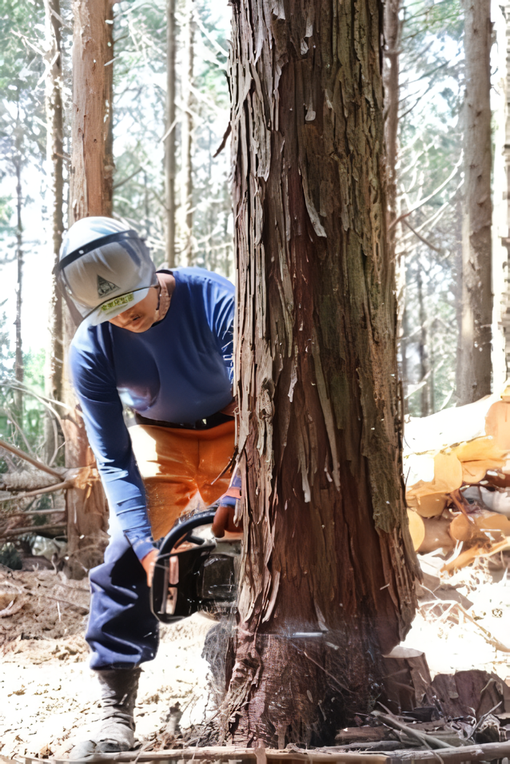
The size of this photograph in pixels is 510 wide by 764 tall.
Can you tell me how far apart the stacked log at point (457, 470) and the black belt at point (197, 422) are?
0.78 meters

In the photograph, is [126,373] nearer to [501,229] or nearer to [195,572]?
[195,572]

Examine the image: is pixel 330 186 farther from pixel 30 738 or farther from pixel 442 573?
pixel 30 738

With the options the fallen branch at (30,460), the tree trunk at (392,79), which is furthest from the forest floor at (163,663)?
the tree trunk at (392,79)

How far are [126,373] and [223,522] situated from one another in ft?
1.74

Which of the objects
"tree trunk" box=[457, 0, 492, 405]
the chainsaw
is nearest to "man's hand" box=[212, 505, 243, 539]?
the chainsaw

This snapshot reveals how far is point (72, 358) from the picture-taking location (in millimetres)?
1539

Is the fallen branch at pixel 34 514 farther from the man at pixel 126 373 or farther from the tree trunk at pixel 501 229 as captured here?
the tree trunk at pixel 501 229

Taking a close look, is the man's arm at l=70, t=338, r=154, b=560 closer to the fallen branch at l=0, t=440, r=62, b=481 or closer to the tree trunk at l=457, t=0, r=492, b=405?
the fallen branch at l=0, t=440, r=62, b=481

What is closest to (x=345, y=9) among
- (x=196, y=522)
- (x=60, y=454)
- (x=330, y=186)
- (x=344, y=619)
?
(x=330, y=186)

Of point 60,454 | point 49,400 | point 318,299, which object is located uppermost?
point 318,299

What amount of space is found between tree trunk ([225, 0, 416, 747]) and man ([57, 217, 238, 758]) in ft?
1.02

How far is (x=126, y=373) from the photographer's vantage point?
1.56 m

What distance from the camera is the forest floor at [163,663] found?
1459 millimetres

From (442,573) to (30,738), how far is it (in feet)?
4.86
